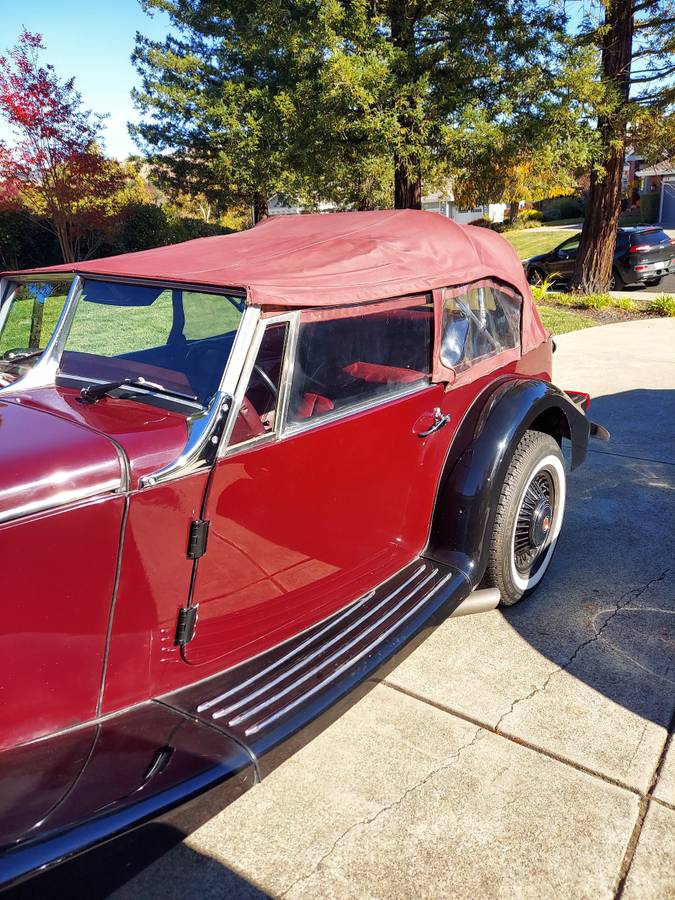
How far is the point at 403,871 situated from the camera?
6.51 ft

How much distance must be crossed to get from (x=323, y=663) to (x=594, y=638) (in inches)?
56.2

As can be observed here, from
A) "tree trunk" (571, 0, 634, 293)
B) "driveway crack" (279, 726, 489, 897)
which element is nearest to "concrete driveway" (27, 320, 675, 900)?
"driveway crack" (279, 726, 489, 897)

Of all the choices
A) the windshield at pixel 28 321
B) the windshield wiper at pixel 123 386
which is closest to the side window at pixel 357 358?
the windshield wiper at pixel 123 386

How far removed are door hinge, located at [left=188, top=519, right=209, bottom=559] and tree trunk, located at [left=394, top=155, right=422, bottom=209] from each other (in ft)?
31.5

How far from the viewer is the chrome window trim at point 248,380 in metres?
2.02

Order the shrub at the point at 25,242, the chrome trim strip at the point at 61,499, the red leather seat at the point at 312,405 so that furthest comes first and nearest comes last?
the shrub at the point at 25,242 < the red leather seat at the point at 312,405 < the chrome trim strip at the point at 61,499

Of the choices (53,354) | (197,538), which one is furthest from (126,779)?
(53,354)

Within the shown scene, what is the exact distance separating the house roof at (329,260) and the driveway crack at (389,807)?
161 cm

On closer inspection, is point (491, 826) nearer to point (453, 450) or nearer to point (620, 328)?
point (453, 450)

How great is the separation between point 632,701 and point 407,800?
3.27 ft

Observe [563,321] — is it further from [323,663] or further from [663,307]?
[323,663]

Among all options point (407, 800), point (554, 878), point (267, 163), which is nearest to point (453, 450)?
point (407, 800)

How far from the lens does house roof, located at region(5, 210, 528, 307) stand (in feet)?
7.33

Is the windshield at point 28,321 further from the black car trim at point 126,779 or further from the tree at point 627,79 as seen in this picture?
the tree at point 627,79
